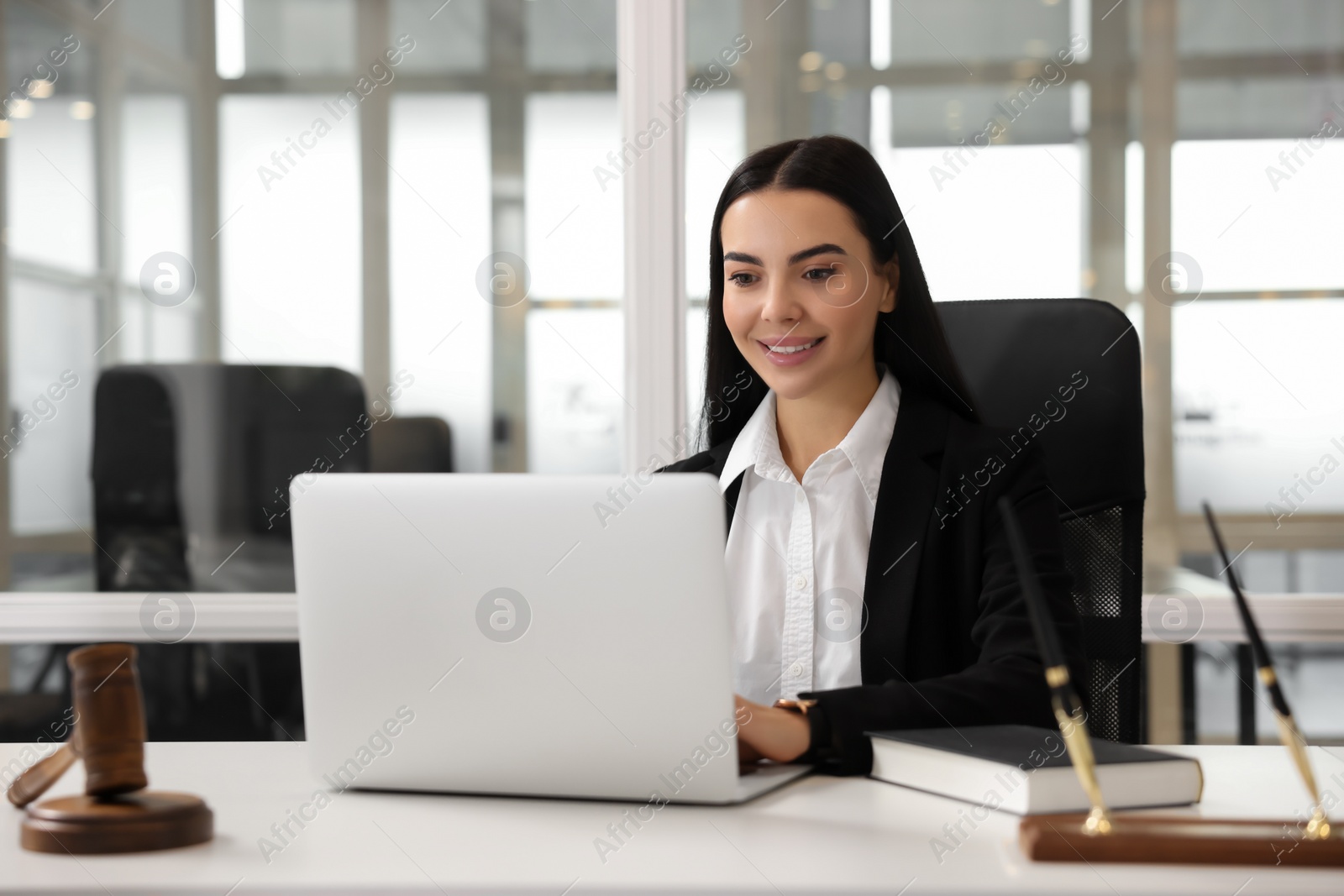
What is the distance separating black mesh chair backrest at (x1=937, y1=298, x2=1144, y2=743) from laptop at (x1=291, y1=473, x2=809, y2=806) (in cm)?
76

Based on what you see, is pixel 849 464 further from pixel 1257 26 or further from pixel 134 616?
pixel 134 616

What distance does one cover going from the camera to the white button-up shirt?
5.11 feet

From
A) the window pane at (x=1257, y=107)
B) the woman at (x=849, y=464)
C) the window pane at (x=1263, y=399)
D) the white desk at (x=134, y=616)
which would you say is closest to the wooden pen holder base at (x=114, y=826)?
the woman at (x=849, y=464)

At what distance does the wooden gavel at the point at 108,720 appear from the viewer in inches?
35.0

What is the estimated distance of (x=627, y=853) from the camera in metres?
0.84

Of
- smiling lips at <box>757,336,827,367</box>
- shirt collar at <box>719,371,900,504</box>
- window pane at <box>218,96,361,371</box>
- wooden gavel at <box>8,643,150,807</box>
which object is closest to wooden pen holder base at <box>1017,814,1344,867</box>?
wooden gavel at <box>8,643,150,807</box>

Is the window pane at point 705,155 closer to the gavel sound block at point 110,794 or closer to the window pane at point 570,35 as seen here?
the window pane at point 570,35

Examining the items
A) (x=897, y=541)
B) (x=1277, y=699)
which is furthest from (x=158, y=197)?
(x=1277, y=699)

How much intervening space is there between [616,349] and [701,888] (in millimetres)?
1890

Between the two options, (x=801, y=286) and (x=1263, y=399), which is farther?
(x=1263, y=399)

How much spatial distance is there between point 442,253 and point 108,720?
180 cm

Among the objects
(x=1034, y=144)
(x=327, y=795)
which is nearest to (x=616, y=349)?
(x=1034, y=144)

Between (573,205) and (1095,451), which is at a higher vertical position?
(573,205)

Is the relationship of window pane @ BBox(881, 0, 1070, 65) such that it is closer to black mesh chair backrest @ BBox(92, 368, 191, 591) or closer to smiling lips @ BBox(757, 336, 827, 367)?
smiling lips @ BBox(757, 336, 827, 367)
